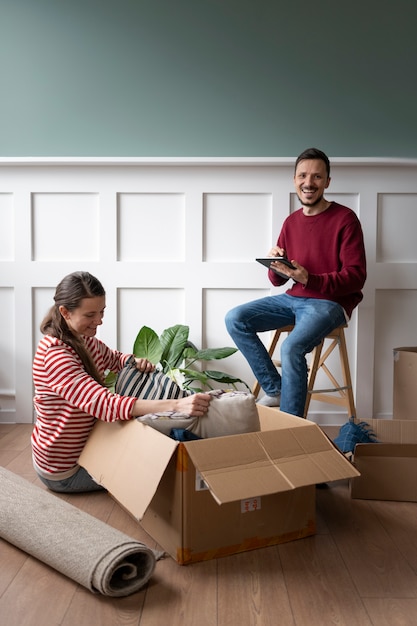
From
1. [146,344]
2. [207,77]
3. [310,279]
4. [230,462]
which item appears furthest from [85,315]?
[207,77]

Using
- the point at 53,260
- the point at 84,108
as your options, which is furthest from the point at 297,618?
the point at 84,108

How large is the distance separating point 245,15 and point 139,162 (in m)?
0.88

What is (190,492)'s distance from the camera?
5.33ft

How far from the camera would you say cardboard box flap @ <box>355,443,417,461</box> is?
6.79ft

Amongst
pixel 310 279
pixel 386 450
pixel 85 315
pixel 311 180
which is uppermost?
→ pixel 311 180

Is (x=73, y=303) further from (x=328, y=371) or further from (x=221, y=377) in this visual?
(x=328, y=371)

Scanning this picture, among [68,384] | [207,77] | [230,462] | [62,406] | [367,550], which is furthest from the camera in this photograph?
[207,77]

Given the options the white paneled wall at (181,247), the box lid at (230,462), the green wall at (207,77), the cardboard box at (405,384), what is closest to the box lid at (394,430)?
the cardboard box at (405,384)

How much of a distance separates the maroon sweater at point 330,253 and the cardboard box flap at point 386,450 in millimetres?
755

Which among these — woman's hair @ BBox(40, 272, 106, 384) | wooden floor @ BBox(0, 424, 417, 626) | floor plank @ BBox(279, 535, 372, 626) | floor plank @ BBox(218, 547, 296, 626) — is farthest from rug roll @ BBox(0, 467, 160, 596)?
woman's hair @ BBox(40, 272, 106, 384)

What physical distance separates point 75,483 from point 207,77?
2.02 meters

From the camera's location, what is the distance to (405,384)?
2.72m

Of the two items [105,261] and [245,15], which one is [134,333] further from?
Result: [245,15]

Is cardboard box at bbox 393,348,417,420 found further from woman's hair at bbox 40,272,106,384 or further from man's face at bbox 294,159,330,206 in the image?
woman's hair at bbox 40,272,106,384
